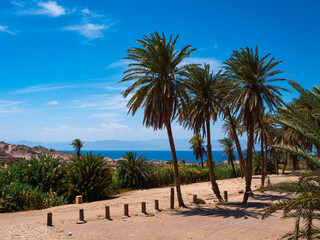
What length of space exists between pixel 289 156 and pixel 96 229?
101 feet

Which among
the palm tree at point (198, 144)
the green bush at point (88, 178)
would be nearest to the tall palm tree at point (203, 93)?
the green bush at point (88, 178)

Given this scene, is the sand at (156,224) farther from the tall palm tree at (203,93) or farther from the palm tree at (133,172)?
the palm tree at (133,172)

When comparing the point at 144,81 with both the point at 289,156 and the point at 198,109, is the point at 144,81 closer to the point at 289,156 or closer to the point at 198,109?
the point at 198,109

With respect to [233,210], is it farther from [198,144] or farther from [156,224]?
[198,144]

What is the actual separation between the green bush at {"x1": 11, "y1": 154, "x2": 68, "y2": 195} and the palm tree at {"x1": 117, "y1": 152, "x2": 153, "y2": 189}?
21.2ft

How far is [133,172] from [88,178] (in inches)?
248

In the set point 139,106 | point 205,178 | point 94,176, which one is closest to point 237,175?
point 205,178

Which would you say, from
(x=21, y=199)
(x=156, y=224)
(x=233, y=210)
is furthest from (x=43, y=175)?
(x=233, y=210)

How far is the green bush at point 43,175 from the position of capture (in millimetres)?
21547

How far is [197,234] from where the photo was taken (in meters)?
11.7

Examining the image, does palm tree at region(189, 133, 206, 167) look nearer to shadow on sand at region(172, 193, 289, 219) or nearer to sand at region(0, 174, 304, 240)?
shadow on sand at region(172, 193, 289, 219)

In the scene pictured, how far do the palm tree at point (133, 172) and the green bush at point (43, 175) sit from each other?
645cm

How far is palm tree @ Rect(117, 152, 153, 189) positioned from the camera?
90.3 feet

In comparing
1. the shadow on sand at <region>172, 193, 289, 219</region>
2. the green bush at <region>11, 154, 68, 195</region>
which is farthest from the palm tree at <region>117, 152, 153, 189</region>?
the shadow on sand at <region>172, 193, 289, 219</region>
